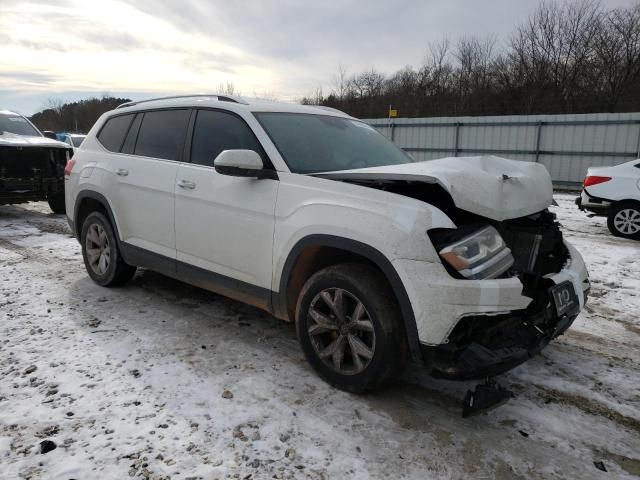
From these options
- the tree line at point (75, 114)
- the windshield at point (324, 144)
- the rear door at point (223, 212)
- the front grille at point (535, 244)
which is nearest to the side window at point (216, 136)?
the rear door at point (223, 212)

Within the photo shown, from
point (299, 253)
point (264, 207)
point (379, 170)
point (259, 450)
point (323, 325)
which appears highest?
point (379, 170)

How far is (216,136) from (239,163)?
771 mm

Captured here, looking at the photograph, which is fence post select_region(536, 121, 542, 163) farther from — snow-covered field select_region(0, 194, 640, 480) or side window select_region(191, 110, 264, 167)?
side window select_region(191, 110, 264, 167)

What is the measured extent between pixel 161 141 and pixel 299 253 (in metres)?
1.97

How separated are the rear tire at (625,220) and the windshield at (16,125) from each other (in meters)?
11.4

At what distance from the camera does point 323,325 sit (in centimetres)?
295

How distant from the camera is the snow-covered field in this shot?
2.32 m

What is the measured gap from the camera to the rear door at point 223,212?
3.28m

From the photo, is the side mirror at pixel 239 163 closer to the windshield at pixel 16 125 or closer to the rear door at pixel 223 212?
the rear door at pixel 223 212

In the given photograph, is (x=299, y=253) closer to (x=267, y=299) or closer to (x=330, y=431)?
(x=267, y=299)

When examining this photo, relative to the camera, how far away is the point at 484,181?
2.70 meters

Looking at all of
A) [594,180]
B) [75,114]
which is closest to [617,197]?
[594,180]

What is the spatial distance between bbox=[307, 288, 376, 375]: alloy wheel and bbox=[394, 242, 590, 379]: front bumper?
0.36 metres

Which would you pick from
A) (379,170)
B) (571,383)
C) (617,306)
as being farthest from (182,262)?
(617,306)
